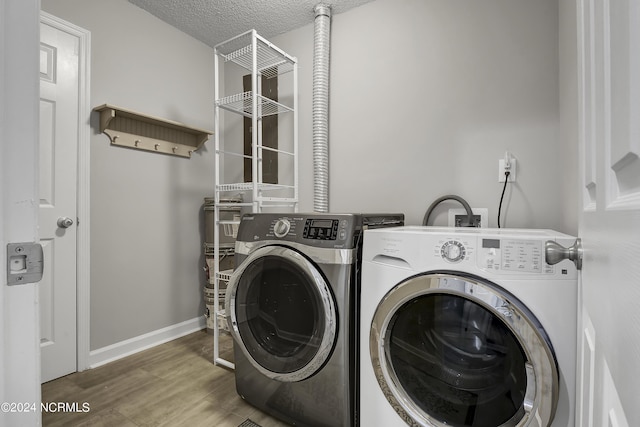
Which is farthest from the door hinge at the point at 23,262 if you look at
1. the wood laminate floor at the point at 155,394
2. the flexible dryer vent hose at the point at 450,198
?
the flexible dryer vent hose at the point at 450,198

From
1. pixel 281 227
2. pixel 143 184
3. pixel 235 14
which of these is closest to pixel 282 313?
pixel 281 227

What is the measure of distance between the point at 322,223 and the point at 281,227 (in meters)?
0.20

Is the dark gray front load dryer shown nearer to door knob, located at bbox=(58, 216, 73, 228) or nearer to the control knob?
the control knob

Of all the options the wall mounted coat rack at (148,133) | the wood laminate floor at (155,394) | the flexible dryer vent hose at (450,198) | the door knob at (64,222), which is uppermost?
the wall mounted coat rack at (148,133)

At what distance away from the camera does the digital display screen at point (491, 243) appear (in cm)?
93

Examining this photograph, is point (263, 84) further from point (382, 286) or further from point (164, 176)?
point (382, 286)

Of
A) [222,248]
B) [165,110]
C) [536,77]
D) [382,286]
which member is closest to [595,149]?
[382,286]

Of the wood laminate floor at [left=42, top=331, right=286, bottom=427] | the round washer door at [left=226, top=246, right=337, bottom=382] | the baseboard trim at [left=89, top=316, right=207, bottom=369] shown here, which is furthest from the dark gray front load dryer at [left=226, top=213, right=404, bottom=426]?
the baseboard trim at [left=89, top=316, right=207, bottom=369]

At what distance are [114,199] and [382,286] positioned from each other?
191 centimetres

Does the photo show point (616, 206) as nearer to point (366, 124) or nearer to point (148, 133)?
point (366, 124)

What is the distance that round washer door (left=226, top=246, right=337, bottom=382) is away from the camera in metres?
1.22

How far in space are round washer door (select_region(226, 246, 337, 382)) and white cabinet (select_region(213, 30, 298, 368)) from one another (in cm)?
56

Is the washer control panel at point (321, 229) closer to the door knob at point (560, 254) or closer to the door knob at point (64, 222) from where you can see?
the door knob at point (560, 254)

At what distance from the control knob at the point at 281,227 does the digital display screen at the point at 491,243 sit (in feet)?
2.53
